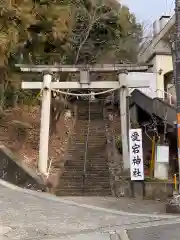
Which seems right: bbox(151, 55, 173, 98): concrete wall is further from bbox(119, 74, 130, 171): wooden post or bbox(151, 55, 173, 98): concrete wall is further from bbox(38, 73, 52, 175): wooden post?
bbox(38, 73, 52, 175): wooden post

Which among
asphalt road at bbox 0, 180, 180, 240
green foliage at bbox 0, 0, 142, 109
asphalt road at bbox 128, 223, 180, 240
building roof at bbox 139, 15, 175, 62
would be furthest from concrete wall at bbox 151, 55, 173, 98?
asphalt road at bbox 128, 223, 180, 240

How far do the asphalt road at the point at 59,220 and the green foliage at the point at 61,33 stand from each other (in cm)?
638

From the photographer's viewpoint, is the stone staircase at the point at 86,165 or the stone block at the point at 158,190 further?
the stone staircase at the point at 86,165

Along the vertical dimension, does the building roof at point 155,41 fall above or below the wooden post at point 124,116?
above

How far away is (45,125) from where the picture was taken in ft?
49.6

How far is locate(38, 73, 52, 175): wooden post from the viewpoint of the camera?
1465 cm

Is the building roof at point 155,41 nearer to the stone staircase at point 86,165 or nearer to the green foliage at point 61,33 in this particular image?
the green foliage at point 61,33

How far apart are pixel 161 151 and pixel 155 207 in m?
3.95

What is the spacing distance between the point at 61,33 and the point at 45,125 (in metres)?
4.49

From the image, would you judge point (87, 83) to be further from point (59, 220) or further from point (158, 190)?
point (59, 220)

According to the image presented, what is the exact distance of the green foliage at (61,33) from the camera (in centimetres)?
1423

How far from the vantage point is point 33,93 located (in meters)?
23.1

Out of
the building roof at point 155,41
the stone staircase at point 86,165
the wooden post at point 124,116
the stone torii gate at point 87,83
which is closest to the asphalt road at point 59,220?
the stone staircase at point 86,165

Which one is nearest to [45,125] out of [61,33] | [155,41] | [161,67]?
[61,33]
